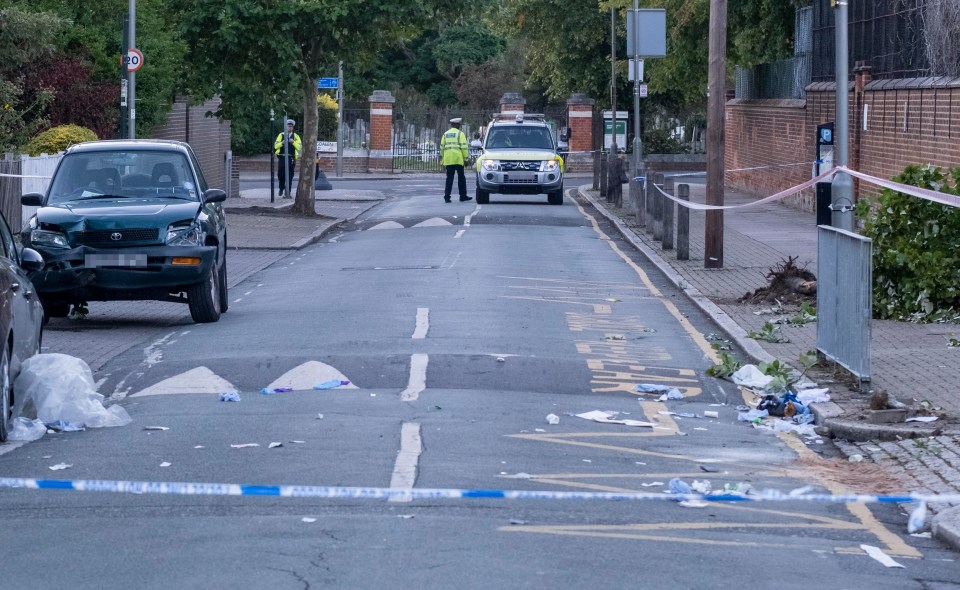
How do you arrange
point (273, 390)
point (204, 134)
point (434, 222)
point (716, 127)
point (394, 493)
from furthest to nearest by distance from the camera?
point (204, 134)
point (434, 222)
point (716, 127)
point (273, 390)
point (394, 493)

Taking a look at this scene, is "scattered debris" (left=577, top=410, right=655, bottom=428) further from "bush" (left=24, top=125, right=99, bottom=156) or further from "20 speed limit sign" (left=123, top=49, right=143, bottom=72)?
"bush" (left=24, top=125, right=99, bottom=156)

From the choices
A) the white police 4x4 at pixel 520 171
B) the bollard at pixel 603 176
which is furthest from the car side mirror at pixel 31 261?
the bollard at pixel 603 176

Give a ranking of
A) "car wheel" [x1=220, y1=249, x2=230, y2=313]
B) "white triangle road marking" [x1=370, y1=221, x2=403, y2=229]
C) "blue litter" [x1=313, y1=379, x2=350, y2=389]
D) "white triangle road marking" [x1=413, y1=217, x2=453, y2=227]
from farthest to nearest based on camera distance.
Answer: "white triangle road marking" [x1=370, y1=221, x2=403, y2=229]
"white triangle road marking" [x1=413, y1=217, x2=453, y2=227]
"car wheel" [x1=220, y1=249, x2=230, y2=313]
"blue litter" [x1=313, y1=379, x2=350, y2=389]

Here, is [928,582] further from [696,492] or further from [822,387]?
[822,387]

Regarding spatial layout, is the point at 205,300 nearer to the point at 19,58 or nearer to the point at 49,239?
the point at 49,239

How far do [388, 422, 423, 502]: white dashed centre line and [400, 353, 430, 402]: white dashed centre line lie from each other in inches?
40.2

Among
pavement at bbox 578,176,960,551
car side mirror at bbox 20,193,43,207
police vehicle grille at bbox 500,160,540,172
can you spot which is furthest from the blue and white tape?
police vehicle grille at bbox 500,160,540,172

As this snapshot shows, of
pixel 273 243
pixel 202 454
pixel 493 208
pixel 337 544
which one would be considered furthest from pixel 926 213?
pixel 493 208

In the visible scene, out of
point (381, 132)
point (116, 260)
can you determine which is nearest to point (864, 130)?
point (116, 260)

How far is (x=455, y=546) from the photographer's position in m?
6.40

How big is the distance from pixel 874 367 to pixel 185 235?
6.44 meters

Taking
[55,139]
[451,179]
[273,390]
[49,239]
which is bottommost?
[273,390]

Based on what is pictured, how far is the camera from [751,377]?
11.4 m

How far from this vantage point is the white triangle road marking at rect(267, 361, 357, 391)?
35.6 feet
